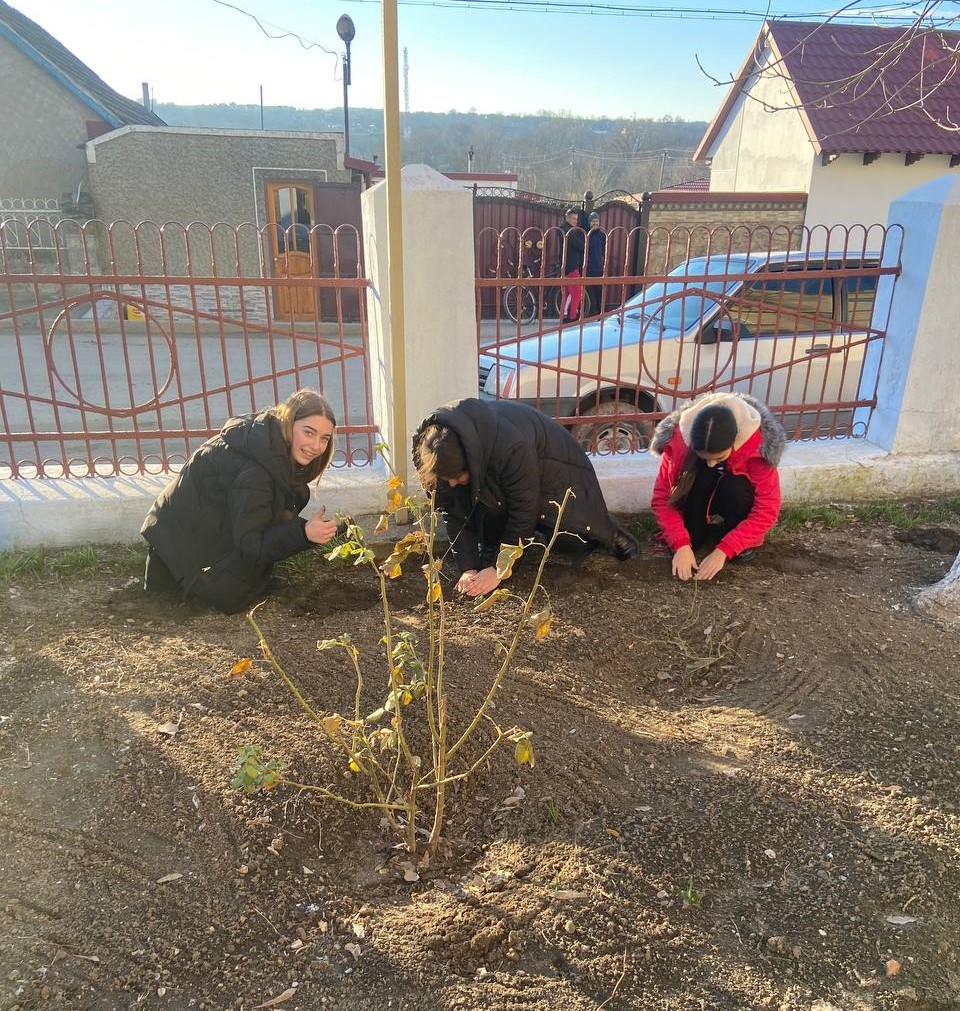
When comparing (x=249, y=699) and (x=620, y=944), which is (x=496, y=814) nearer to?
(x=620, y=944)

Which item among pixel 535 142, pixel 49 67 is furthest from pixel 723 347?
pixel 535 142

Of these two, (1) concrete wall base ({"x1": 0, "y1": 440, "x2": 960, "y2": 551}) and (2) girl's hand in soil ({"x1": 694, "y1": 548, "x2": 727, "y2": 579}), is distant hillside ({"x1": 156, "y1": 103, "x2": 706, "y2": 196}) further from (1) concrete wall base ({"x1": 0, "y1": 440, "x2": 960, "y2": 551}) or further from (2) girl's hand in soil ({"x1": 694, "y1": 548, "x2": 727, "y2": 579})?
(2) girl's hand in soil ({"x1": 694, "y1": 548, "x2": 727, "y2": 579})

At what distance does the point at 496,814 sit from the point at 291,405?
1873 mm

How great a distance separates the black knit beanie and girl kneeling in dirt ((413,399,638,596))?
61 centimetres

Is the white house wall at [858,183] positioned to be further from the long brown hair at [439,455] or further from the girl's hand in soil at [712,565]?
the long brown hair at [439,455]

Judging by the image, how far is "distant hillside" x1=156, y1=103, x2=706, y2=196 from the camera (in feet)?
178

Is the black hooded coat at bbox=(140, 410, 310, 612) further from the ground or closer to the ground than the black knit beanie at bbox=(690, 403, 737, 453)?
closer to the ground

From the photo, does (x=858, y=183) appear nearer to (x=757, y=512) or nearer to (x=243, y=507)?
(x=757, y=512)

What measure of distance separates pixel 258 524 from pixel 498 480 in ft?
3.52

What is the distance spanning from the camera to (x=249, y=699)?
2.97 m

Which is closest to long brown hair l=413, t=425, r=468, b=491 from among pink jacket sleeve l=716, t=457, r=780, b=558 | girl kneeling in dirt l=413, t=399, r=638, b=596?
girl kneeling in dirt l=413, t=399, r=638, b=596

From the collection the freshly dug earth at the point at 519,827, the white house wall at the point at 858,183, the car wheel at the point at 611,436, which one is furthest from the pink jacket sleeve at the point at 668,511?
the white house wall at the point at 858,183

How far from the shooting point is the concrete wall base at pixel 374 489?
423cm

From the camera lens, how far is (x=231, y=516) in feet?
11.6
